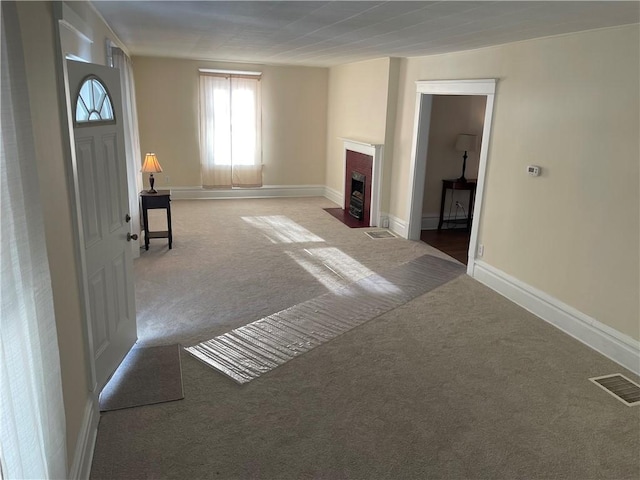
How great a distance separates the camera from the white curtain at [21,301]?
1185mm

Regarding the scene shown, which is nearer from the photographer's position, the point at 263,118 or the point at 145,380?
the point at 145,380

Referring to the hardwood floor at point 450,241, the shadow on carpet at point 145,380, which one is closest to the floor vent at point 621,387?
the hardwood floor at point 450,241

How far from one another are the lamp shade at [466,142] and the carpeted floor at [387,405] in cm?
275

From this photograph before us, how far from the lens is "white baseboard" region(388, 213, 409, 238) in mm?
6646

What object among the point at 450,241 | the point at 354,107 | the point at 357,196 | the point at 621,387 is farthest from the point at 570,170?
the point at 354,107

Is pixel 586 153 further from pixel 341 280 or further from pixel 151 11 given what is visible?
pixel 151 11

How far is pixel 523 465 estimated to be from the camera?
248cm

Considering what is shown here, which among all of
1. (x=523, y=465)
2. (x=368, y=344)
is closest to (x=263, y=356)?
(x=368, y=344)

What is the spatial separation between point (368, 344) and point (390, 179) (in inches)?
147

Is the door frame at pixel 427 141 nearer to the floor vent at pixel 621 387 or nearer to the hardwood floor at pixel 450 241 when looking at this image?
the hardwood floor at pixel 450 241

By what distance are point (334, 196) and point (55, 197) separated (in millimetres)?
7171

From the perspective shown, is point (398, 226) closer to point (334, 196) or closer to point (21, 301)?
point (334, 196)

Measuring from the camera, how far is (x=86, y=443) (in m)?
2.37

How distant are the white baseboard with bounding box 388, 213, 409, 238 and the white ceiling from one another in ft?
7.30
